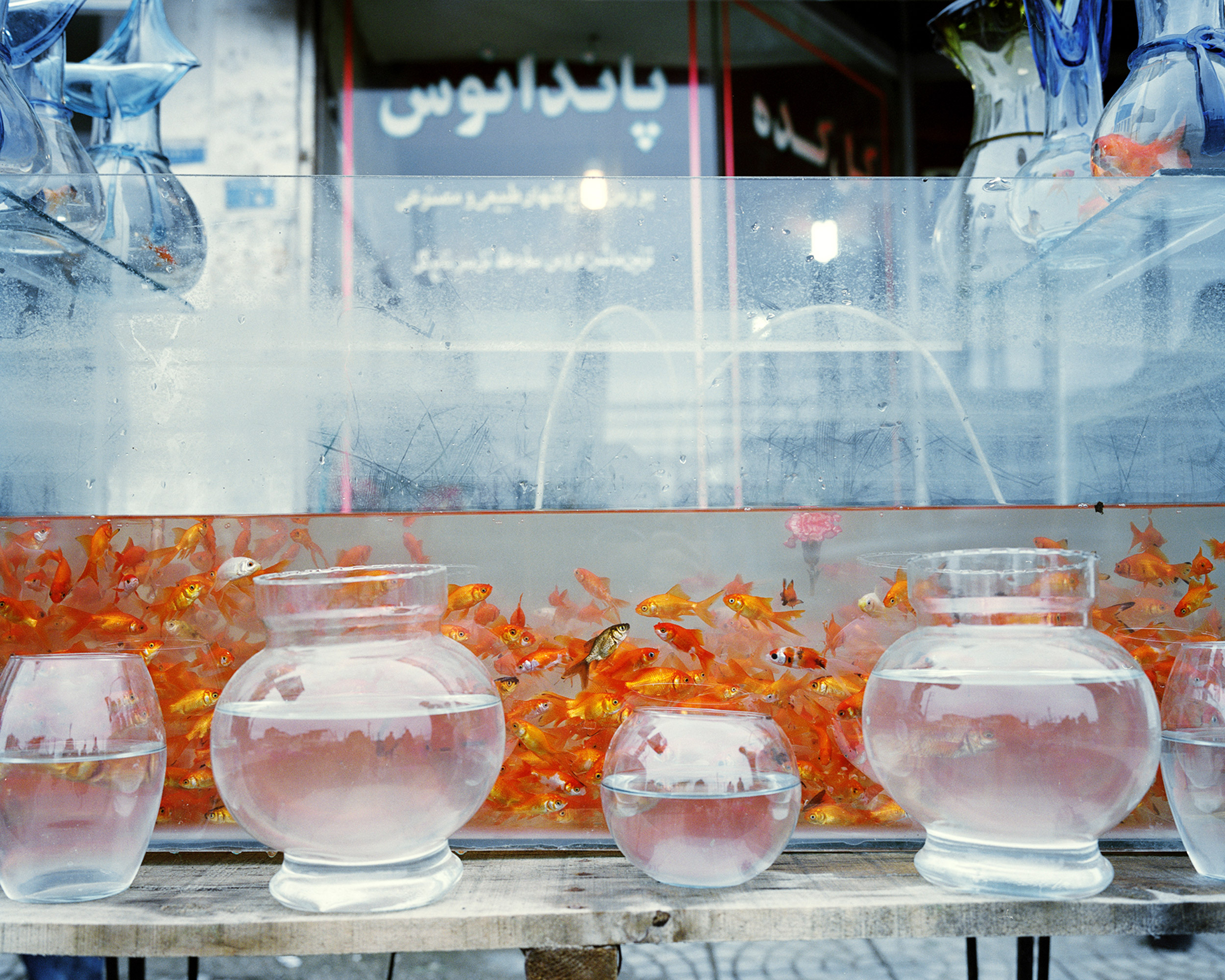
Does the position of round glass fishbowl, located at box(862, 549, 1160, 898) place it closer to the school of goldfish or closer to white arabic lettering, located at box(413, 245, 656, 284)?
the school of goldfish

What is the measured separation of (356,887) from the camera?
2.27ft

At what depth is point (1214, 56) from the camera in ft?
3.03

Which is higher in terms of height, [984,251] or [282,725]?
[984,251]

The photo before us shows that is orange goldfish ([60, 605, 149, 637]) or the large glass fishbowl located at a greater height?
the large glass fishbowl

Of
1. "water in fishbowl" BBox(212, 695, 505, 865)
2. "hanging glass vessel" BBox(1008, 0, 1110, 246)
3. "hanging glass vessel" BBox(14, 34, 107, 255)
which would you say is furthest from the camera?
"hanging glass vessel" BBox(1008, 0, 1110, 246)

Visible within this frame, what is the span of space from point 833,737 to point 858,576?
0.53ft

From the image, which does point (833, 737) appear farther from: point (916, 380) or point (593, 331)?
point (593, 331)

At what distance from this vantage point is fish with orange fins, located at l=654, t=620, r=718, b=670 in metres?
0.90

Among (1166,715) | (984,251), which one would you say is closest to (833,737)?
(1166,715)

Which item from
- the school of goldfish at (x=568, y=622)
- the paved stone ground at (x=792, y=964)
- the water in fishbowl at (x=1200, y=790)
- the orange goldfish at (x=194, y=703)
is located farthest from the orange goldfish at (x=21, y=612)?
the paved stone ground at (x=792, y=964)

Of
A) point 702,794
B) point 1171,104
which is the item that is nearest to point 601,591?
point 702,794

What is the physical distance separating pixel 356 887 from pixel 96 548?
46cm

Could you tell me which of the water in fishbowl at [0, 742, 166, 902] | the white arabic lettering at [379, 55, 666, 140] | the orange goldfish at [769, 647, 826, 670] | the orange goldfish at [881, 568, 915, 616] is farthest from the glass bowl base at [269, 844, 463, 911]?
the white arabic lettering at [379, 55, 666, 140]

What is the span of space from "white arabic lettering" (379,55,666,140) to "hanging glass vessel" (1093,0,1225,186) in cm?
214
